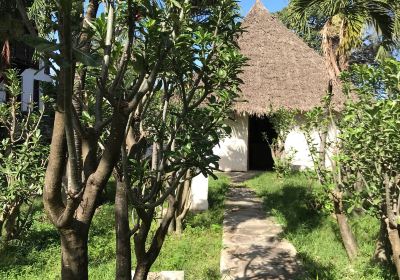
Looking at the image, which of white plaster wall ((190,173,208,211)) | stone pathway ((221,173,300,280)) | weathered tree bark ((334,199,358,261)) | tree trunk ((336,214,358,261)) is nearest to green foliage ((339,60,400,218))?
weathered tree bark ((334,199,358,261))

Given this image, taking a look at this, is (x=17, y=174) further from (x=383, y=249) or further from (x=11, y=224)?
(x=383, y=249)

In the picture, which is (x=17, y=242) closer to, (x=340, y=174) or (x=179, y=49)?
(x=340, y=174)

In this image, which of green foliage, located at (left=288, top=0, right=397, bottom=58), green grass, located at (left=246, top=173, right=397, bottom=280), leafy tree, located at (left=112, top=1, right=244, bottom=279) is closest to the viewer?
leafy tree, located at (left=112, top=1, right=244, bottom=279)

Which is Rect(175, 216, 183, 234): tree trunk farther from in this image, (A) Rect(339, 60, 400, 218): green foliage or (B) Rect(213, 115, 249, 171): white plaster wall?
(B) Rect(213, 115, 249, 171): white plaster wall

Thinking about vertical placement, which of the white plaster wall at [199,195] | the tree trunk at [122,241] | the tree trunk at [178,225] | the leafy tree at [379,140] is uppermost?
the leafy tree at [379,140]

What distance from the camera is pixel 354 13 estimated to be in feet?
20.7

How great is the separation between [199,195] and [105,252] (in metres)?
2.46

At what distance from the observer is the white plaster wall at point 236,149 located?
512 inches

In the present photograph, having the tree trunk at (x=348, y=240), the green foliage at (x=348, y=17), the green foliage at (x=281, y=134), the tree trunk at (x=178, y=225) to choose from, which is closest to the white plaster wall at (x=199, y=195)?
the tree trunk at (x=178, y=225)

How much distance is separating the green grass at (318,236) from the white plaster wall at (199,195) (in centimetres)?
124

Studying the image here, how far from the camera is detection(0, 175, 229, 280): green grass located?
505cm

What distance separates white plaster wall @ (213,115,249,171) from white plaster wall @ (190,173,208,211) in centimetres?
521

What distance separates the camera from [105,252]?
573 centimetres

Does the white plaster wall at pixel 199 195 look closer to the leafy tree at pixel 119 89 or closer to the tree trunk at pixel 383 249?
the tree trunk at pixel 383 249
